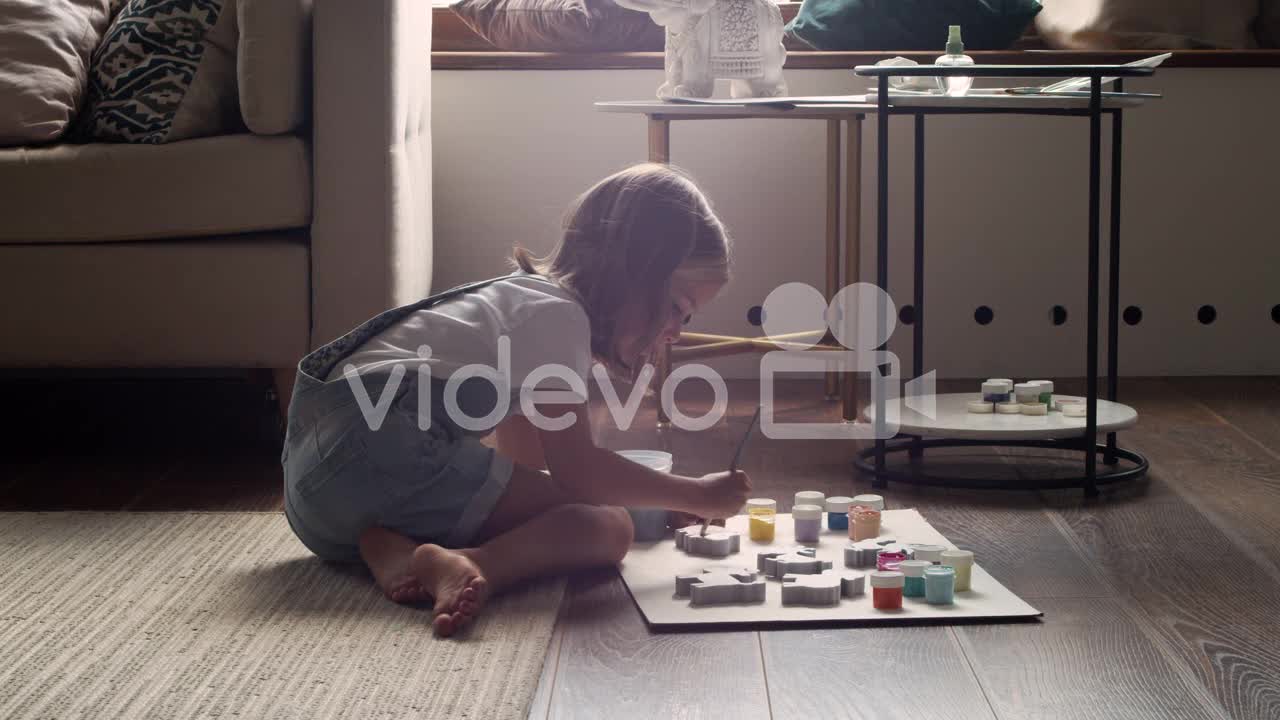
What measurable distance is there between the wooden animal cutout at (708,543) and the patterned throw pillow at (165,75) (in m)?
1.07

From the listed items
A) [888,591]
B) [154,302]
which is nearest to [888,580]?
[888,591]

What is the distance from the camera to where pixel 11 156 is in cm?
193

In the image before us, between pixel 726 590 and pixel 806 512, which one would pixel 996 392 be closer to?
pixel 806 512

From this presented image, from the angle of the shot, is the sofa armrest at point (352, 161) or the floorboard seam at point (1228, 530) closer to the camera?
the floorboard seam at point (1228, 530)

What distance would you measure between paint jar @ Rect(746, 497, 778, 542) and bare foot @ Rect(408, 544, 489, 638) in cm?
34

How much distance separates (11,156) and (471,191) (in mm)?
963

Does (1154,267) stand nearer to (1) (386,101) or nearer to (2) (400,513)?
(1) (386,101)

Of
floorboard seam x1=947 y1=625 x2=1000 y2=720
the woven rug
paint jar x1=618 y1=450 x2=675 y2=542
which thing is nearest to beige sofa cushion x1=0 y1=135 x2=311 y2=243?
the woven rug

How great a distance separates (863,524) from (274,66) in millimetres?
1102

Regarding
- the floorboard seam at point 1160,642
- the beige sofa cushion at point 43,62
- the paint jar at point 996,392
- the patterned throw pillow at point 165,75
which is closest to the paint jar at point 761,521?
the floorboard seam at point 1160,642

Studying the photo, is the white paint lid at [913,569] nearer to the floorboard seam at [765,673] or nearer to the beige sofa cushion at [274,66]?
the floorboard seam at [765,673]

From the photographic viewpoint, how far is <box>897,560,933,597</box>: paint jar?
1299 mm

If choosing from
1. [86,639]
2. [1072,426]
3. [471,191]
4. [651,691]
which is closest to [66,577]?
[86,639]

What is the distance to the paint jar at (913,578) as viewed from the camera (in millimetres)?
1299
